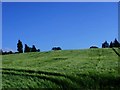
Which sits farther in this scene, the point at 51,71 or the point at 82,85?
the point at 51,71

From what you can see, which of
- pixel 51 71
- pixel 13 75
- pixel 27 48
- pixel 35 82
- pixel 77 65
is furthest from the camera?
pixel 27 48

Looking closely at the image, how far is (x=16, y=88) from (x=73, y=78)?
7.32 meters

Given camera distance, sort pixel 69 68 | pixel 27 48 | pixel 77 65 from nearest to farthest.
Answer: pixel 69 68, pixel 77 65, pixel 27 48

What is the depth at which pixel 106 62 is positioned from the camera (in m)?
53.6

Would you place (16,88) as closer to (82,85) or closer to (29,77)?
(29,77)

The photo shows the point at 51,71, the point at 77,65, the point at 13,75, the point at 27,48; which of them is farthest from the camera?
the point at 27,48

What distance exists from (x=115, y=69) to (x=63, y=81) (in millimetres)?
9261

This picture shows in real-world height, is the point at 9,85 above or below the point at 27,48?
below

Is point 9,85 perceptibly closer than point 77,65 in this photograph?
Yes

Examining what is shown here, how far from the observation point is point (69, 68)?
156ft

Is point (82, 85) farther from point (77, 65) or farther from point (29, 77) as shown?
point (77, 65)

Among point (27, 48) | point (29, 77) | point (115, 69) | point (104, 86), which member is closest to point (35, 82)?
point (29, 77)

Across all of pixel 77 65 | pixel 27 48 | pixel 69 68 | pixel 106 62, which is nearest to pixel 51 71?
pixel 69 68

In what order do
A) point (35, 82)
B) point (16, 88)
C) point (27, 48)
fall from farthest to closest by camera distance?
point (27, 48)
point (35, 82)
point (16, 88)
